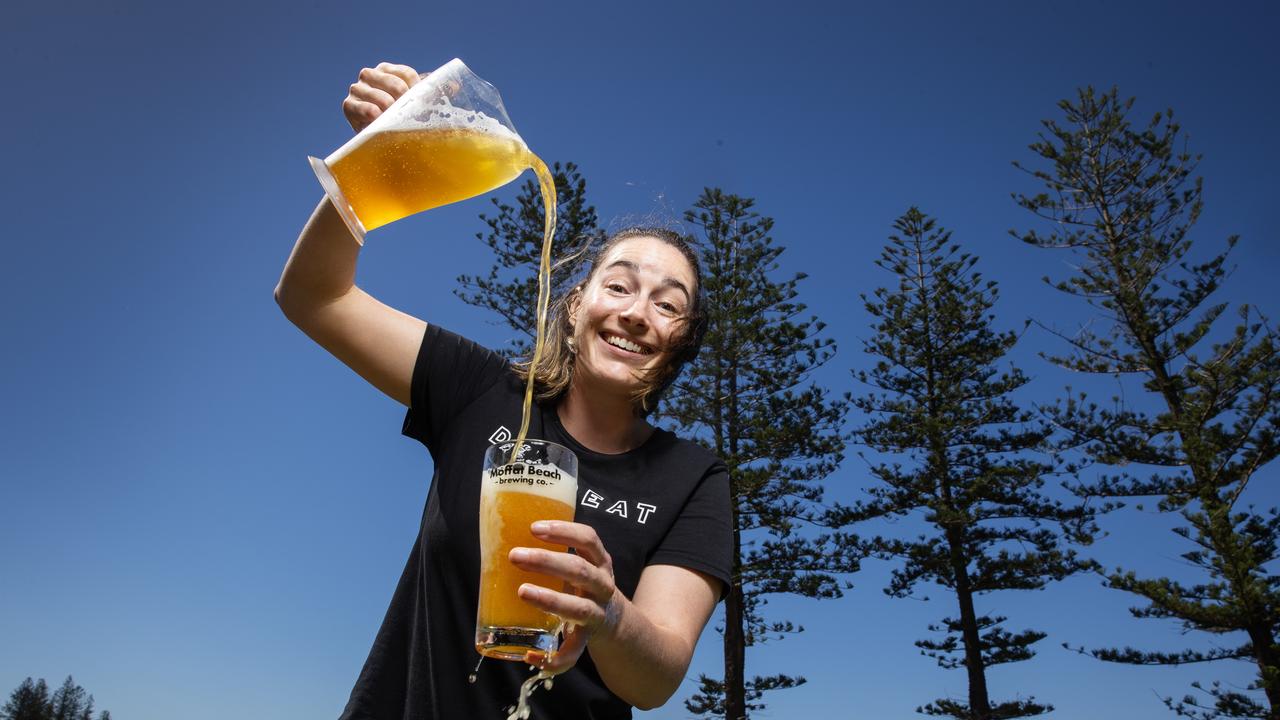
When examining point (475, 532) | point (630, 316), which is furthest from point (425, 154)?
point (475, 532)

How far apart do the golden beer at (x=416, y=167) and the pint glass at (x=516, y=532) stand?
1.76 ft

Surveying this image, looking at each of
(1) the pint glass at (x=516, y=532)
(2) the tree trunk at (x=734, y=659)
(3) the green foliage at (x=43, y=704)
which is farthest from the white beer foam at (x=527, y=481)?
(3) the green foliage at (x=43, y=704)

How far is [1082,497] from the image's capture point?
53.7ft

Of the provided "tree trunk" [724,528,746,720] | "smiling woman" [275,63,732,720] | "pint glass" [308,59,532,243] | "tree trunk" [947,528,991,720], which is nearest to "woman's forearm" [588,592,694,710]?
Answer: "smiling woman" [275,63,732,720]

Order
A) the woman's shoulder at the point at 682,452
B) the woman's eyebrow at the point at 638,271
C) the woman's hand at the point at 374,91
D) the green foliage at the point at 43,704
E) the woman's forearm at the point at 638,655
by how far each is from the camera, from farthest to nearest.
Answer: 1. the green foliage at the point at 43,704
2. the woman's eyebrow at the point at 638,271
3. the woman's shoulder at the point at 682,452
4. the woman's hand at the point at 374,91
5. the woman's forearm at the point at 638,655

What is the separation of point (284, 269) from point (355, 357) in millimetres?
213

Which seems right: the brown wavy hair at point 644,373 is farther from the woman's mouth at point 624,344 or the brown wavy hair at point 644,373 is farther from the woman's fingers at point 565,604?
the woman's fingers at point 565,604

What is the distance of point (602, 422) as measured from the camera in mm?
1897

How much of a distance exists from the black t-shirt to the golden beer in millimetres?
304

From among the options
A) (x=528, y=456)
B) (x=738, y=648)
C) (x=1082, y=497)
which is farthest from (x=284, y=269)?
(x=1082, y=497)

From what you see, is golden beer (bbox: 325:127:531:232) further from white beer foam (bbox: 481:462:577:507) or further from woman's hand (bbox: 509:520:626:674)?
woman's hand (bbox: 509:520:626:674)

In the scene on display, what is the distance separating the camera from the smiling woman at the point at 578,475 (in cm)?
147

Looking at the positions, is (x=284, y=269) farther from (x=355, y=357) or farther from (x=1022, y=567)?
(x=1022, y=567)

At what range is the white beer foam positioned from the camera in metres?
1.28
